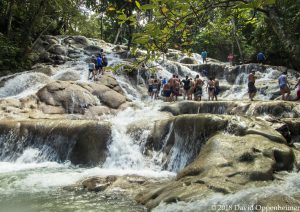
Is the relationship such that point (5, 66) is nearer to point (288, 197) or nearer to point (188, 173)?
point (188, 173)

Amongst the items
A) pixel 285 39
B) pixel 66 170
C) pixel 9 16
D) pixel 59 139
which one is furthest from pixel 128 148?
pixel 9 16

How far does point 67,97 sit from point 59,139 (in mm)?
5534

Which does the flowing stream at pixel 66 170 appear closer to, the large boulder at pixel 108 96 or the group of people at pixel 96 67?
the large boulder at pixel 108 96

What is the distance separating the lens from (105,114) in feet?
59.9

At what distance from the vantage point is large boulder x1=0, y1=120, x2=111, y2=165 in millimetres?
12742

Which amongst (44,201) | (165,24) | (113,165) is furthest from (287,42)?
(113,165)

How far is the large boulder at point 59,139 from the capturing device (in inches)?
502

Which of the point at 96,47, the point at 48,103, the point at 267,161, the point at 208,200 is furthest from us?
the point at 96,47

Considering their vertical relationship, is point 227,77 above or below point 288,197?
above

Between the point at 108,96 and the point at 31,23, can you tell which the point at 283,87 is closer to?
the point at 108,96

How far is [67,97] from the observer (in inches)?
723

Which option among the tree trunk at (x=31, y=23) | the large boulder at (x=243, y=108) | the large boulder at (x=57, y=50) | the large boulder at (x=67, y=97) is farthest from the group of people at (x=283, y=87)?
the large boulder at (x=57, y=50)

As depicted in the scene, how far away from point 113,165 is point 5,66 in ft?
49.8

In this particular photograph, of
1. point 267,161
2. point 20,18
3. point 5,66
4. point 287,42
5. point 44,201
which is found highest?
point 20,18
